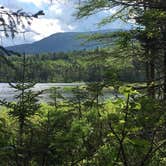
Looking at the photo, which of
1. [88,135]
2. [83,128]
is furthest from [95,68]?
[83,128]

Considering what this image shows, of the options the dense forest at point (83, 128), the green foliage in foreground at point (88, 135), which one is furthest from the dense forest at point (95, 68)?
the green foliage in foreground at point (88, 135)

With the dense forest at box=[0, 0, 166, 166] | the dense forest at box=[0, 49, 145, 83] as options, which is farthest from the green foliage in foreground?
the dense forest at box=[0, 49, 145, 83]

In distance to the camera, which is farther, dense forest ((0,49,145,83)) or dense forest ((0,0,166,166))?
dense forest ((0,49,145,83))

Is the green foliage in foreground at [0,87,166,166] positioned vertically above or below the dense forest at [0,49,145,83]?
below

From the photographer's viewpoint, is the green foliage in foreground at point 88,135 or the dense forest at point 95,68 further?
the dense forest at point 95,68

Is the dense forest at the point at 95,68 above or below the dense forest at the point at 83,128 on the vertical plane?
above

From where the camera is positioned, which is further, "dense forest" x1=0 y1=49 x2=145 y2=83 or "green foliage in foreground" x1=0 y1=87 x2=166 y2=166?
"dense forest" x1=0 y1=49 x2=145 y2=83

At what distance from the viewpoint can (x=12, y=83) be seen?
7.08 metres

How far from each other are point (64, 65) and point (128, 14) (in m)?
176

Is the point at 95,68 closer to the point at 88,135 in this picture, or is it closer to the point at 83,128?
the point at 88,135

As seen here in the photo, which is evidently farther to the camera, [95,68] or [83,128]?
[95,68]

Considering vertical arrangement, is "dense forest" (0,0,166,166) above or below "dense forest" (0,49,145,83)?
below

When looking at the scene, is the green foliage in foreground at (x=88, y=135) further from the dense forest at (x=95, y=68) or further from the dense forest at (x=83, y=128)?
the dense forest at (x=95, y=68)

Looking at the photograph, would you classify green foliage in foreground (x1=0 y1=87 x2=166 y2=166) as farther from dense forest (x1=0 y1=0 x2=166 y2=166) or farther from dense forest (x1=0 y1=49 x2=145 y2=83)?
dense forest (x1=0 y1=49 x2=145 y2=83)
